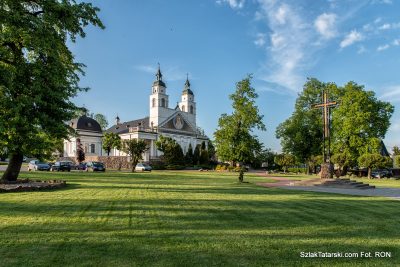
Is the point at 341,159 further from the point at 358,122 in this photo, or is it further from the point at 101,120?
the point at 101,120

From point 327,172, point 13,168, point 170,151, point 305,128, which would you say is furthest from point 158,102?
point 13,168

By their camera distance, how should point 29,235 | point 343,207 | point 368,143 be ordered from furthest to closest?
point 368,143 < point 343,207 < point 29,235

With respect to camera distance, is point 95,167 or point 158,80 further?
point 158,80

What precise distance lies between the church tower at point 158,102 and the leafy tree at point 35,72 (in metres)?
79.5

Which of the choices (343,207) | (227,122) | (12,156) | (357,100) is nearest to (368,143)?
(357,100)

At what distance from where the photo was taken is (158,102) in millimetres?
99500

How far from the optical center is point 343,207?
11.2 meters

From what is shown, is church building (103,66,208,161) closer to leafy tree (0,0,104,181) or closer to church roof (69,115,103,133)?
church roof (69,115,103,133)

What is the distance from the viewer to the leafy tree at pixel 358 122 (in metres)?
46.3

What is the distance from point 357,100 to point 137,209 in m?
45.1

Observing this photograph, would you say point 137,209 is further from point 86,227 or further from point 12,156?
point 12,156

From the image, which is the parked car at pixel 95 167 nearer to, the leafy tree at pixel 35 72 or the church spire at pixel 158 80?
the leafy tree at pixel 35 72

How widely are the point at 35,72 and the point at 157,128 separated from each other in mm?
76245

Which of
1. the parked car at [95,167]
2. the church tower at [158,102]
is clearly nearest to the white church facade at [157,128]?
the church tower at [158,102]
